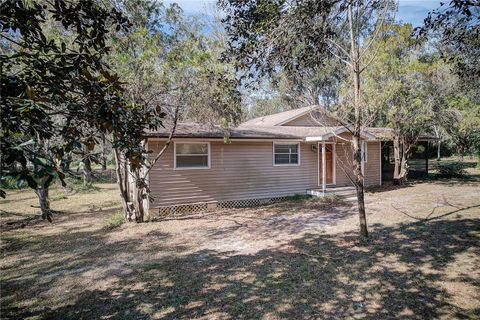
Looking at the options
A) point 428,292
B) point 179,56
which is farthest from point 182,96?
point 428,292

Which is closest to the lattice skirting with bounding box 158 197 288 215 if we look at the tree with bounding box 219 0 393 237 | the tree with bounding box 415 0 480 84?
the tree with bounding box 219 0 393 237

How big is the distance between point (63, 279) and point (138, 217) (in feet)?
13.9

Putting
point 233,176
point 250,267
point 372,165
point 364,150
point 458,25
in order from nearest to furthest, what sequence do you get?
point 458,25 < point 250,267 < point 233,176 < point 364,150 < point 372,165

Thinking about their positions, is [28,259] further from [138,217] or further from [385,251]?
[385,251]

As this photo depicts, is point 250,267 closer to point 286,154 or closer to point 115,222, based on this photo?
point 115,222

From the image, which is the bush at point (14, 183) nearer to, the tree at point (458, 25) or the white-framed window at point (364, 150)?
the tree at point (458, 25)

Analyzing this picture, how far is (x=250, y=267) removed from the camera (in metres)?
5.55

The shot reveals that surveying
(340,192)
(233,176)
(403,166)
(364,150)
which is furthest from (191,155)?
(403,166)

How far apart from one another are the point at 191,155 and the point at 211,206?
Answer: 231 cm

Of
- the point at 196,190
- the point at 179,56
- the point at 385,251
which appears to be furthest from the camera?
the point at 196,190

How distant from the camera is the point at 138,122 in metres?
3.27

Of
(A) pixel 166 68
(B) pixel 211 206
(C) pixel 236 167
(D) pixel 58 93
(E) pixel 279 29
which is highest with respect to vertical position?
(A) pixel 166 68

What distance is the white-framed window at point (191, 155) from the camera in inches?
434

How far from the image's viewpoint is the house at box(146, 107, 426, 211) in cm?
1073
